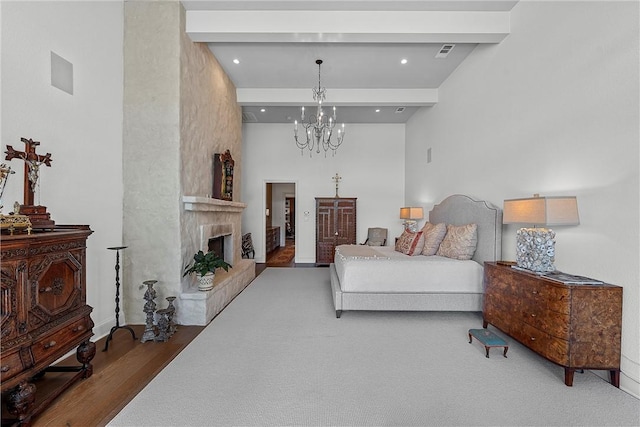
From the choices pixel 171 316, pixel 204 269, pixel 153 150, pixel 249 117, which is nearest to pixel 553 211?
pixel 204 269

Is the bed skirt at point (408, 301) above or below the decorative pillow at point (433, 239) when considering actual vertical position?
below

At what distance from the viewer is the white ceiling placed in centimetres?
341

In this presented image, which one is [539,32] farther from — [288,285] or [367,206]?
[367,206]

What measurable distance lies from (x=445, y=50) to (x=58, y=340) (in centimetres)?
525

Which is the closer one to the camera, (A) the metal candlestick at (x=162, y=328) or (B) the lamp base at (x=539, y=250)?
(B) the lamp base at (x=539, y=250)

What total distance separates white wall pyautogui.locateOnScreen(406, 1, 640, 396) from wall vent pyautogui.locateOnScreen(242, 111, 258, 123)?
15.4 feet

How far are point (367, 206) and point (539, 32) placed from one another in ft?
16.9

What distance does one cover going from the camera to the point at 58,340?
1.92 metres

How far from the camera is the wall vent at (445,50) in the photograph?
405 centimetres

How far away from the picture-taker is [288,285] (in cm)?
504

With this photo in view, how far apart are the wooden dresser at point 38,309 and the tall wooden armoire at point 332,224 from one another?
17.1 ft

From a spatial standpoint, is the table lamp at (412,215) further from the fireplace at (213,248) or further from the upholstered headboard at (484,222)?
the fireplace at (213,248)

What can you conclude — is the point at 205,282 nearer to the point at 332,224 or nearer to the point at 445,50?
the point at 332,224

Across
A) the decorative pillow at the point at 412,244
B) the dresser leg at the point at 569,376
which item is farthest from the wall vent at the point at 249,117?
the dresser leg at the point at 569,376
